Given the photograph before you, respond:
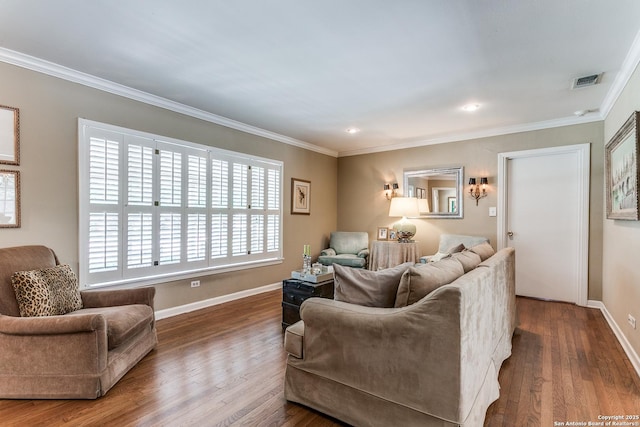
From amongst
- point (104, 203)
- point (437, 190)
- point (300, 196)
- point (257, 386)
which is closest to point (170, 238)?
point (104, 203)

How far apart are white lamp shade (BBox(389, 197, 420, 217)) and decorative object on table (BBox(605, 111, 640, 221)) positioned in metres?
2.38

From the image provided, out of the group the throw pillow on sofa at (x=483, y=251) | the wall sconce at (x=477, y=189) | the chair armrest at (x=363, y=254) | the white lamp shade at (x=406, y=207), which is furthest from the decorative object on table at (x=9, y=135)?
the wall sconce at (x=477, y=189)

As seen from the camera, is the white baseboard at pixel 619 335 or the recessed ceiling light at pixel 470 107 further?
the recessed ceiling light at pixel 470 107

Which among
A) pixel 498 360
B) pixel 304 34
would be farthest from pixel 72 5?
pixel 498 360

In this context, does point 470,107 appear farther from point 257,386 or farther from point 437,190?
point 257,386

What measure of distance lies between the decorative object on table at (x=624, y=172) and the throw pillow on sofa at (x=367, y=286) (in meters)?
2.13

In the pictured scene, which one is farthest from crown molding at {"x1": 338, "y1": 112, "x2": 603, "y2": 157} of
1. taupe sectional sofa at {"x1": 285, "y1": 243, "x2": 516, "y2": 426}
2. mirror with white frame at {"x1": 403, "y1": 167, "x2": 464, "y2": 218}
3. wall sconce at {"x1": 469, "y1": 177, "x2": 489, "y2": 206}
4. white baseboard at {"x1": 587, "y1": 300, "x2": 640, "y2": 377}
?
taupe sectional sofa at {"x1": 285, "y1": 243, "x2": 516, "y2": 426}

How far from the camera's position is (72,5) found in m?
2.03

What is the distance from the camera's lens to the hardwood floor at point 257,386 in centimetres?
186

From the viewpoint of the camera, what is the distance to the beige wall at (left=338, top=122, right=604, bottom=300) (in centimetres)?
404

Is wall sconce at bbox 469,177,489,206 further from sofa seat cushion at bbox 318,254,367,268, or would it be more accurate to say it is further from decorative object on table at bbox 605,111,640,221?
sofa seat cushion at bbox 318,254,367,268

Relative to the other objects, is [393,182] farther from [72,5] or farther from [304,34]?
[72,5]

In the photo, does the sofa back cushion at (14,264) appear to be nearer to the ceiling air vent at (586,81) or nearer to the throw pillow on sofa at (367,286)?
the throw pillow on sofa at (367,286)

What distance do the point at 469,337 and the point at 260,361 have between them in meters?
1.73
